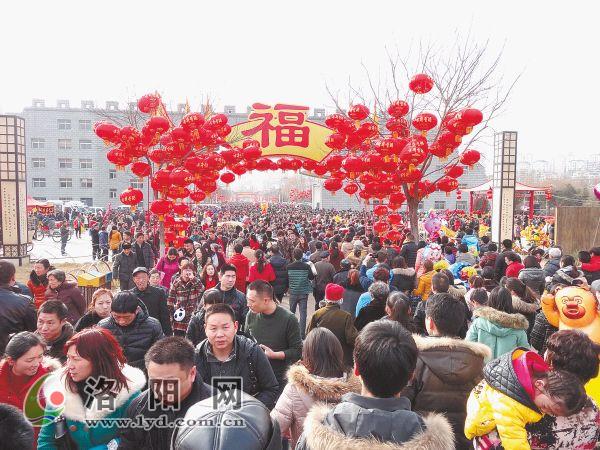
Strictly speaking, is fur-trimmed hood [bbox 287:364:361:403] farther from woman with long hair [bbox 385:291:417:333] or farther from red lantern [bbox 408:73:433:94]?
red lantern [bbox 408:73:433:94]

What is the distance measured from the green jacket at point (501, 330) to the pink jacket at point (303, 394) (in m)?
1.51

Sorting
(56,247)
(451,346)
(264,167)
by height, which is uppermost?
(264,167)

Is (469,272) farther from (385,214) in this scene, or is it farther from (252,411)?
(252,411)

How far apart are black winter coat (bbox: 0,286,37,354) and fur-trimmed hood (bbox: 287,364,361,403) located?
3119 mm

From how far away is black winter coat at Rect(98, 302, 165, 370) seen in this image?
4055 mm

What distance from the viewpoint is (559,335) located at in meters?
2.71

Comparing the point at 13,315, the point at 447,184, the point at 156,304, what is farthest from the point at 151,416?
the point at 447,184

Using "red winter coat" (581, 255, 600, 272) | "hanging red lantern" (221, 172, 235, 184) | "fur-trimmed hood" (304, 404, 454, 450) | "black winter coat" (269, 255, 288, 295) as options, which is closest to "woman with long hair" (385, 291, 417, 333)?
"fur-trimmed hood" (304, 404, 454, 450)

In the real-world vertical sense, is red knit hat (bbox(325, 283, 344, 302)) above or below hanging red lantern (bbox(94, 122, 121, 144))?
below

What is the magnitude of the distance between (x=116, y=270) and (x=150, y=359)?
7533mm

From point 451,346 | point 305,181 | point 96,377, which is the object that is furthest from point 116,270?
point 305,181

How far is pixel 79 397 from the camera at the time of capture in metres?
2.62

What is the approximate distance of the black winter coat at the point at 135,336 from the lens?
4.05m

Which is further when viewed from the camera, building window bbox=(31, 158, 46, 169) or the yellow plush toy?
building window bbox=(31, 158, 46, 169)
